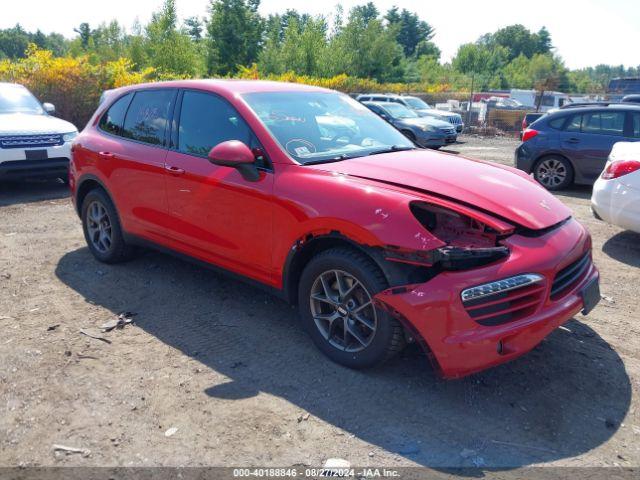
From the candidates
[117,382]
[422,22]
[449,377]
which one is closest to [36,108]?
[117,382]

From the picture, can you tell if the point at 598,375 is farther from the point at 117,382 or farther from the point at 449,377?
the point at 117,382

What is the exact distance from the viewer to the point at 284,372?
3.57m

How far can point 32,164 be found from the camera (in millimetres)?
8875

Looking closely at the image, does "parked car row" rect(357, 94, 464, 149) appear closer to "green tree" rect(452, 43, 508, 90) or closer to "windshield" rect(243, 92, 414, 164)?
"windshield" rect(243, 92, 414, 164)

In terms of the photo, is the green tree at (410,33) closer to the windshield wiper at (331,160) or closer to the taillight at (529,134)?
the taillight at (529,134)

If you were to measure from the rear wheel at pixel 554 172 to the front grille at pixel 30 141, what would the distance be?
8.42 metres

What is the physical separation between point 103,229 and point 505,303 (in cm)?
→ 410

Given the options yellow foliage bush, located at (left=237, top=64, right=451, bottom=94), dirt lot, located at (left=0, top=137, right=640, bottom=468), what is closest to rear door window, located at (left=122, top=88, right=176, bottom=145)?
dirt lot, located at (left=0, top=137, right=640, bottom=468)

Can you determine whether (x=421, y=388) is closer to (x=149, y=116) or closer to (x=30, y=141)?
(x=149, y=116)

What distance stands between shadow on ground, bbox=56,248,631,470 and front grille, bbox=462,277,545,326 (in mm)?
567

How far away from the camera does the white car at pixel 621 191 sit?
19.0 feet

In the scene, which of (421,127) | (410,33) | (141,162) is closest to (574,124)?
(421,127)

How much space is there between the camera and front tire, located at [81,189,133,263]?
5.32 m

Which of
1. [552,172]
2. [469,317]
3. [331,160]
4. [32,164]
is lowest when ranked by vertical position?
[552,172]
